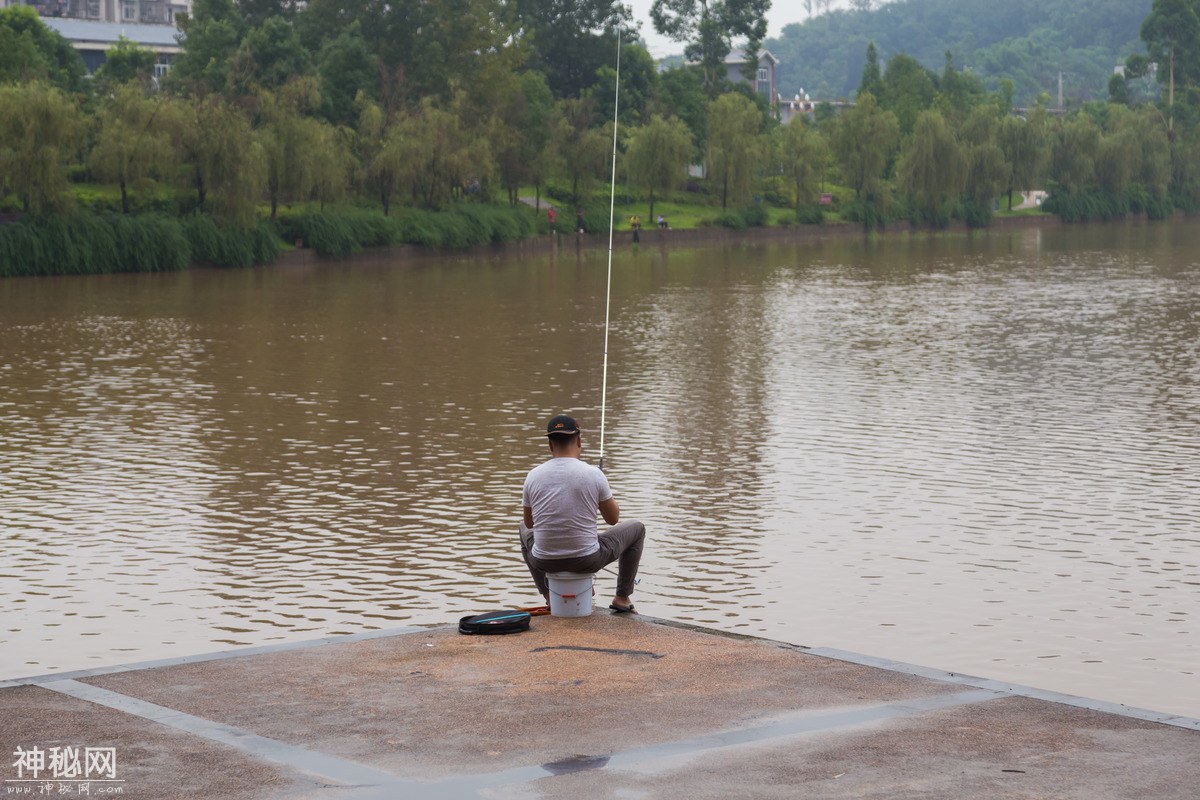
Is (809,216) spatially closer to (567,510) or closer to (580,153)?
(580,153)

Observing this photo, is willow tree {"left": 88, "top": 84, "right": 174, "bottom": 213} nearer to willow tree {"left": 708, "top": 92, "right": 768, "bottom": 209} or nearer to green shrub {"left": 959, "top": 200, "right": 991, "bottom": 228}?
willow tree {"left": 708, "top": 92, "right": 768, "bottom": 209}

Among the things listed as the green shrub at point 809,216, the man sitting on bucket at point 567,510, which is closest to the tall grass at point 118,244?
the green shrub at point 809,216

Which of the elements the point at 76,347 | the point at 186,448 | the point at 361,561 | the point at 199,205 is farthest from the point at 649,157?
the point at 361,561

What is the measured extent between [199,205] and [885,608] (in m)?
40.2

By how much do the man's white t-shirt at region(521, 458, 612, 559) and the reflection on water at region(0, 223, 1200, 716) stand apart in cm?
162

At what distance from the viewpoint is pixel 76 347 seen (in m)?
26.8

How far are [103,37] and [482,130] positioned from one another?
56.6 m

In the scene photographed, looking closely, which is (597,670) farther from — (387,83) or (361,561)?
(387,83)

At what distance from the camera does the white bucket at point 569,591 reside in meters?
9.22

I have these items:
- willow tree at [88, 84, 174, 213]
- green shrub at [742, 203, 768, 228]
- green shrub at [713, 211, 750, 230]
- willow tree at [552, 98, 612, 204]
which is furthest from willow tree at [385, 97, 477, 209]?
green shrub at [742, 203, 768, 228]

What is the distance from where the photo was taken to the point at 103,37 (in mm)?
112375

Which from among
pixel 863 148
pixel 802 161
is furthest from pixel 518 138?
pixel 863 148

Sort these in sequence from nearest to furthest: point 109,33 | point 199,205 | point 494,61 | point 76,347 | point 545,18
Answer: point 76,347 < point 199,205 < point 494,61 < point 545,18 < point 109,33

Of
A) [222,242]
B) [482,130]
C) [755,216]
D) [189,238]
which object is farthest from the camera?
[755,216]
